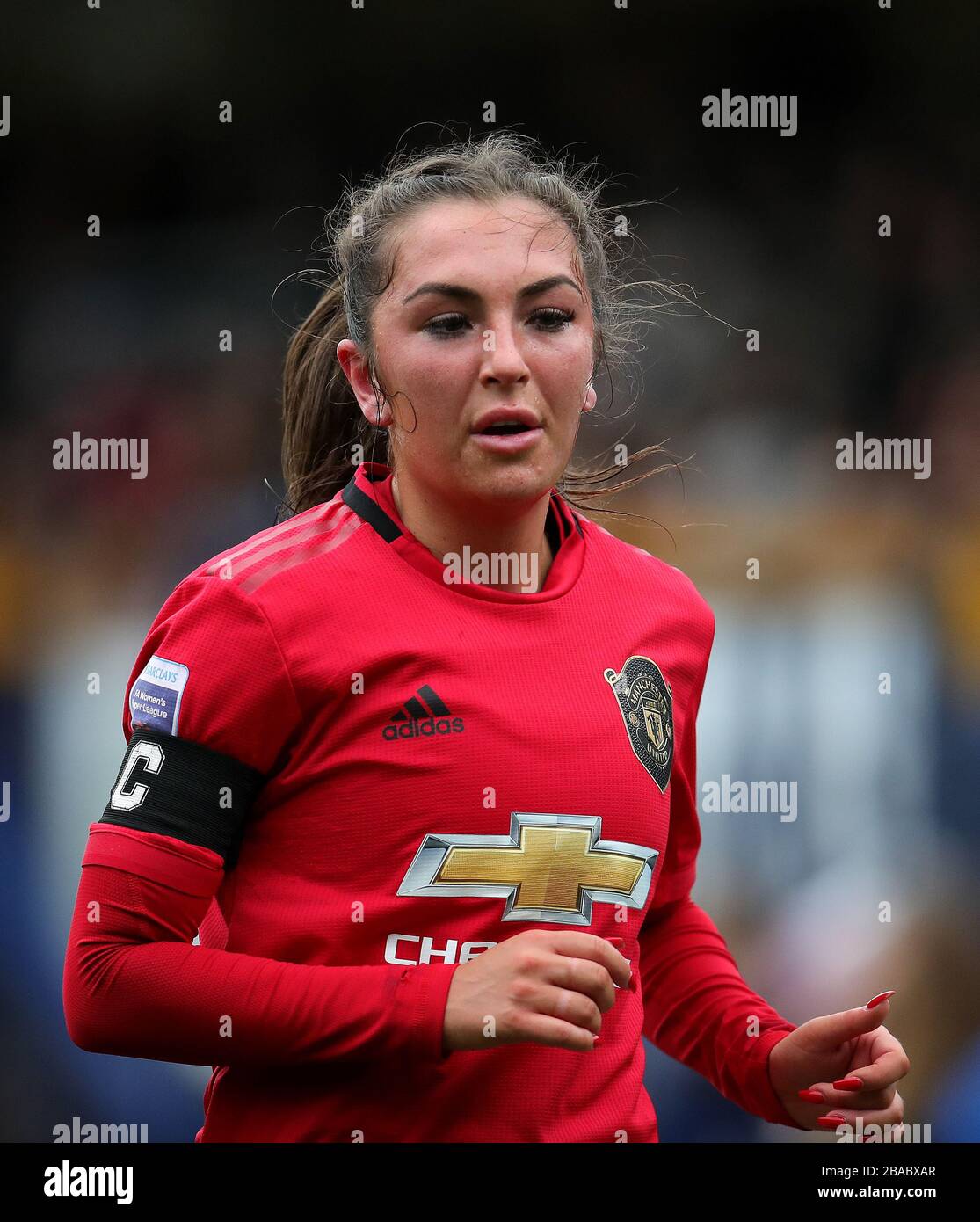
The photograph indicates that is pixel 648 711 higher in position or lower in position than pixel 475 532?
lower

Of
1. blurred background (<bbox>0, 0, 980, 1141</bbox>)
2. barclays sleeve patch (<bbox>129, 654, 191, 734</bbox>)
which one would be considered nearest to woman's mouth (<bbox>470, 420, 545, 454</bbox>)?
barclays sleeve patch (<bbox>129, 654, 191, 734</bbox>)

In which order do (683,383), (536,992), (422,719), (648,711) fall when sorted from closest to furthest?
(536,992), (422,719), (648,711), (683,383)

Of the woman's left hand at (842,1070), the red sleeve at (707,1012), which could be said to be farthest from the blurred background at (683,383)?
the woman's left hand at (842,1070)

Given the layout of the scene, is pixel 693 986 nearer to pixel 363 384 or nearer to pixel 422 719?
pixel 422 719

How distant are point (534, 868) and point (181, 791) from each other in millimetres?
293

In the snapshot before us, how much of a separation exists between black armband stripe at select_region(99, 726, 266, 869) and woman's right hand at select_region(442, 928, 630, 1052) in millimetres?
219

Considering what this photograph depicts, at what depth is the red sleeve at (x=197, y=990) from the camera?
1050 mm

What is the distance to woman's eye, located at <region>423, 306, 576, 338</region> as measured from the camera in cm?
120

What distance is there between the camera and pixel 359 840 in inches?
43.8

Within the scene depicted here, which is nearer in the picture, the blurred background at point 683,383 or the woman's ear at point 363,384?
the woman's ear at point 363,384

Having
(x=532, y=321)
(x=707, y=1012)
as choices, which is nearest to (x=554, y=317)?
(x=532, y=321)

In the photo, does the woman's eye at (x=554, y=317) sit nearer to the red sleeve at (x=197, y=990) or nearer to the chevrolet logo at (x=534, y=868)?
the chevrolet logo at (x=534, y=868)

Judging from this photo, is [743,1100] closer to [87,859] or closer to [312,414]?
[87,859]

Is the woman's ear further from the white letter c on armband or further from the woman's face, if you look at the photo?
the white letter c on armband
